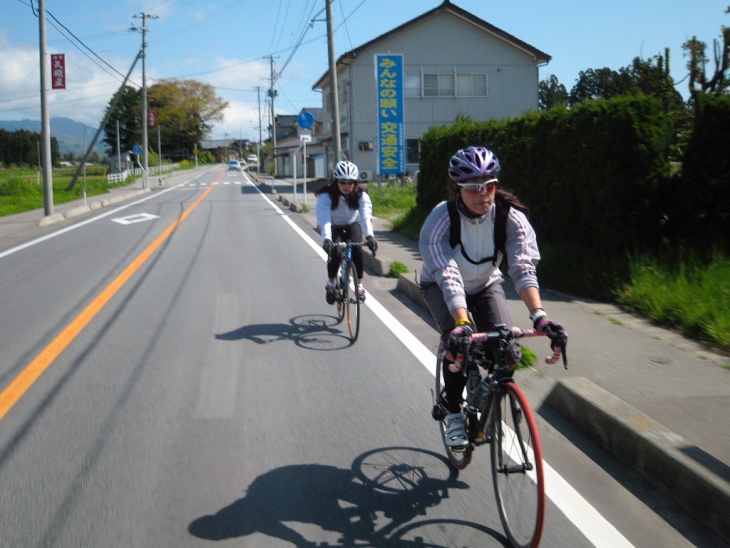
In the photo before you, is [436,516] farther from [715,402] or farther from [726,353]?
[726,353]

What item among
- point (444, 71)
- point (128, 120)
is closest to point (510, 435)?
point (444, 71)

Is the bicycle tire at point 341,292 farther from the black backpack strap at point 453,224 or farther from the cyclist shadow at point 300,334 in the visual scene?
the black backpack strap at point 453,224

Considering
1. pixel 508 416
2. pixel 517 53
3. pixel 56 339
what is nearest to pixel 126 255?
pixel 56 339

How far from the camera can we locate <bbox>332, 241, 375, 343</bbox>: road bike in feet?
24.5

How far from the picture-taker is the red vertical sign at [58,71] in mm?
25078

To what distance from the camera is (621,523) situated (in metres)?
3.55

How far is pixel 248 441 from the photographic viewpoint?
470 centimetres

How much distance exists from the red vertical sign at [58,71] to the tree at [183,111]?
8810cm

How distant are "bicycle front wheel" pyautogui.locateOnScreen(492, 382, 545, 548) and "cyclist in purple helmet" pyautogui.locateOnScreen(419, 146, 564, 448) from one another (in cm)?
35

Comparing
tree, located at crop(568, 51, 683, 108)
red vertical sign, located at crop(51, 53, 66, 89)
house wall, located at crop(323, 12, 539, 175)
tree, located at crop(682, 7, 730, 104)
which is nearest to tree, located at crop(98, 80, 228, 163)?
tree, located at crop(568, 51, 683, 108)

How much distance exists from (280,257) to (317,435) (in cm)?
944

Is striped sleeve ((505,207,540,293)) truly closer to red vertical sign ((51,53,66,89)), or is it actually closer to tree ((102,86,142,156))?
red vertical sign ((51,53,66,89))

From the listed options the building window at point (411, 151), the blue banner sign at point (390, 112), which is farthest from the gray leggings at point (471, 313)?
the building window at point (411, 151)

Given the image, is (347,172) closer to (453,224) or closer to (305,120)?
(453,224)
